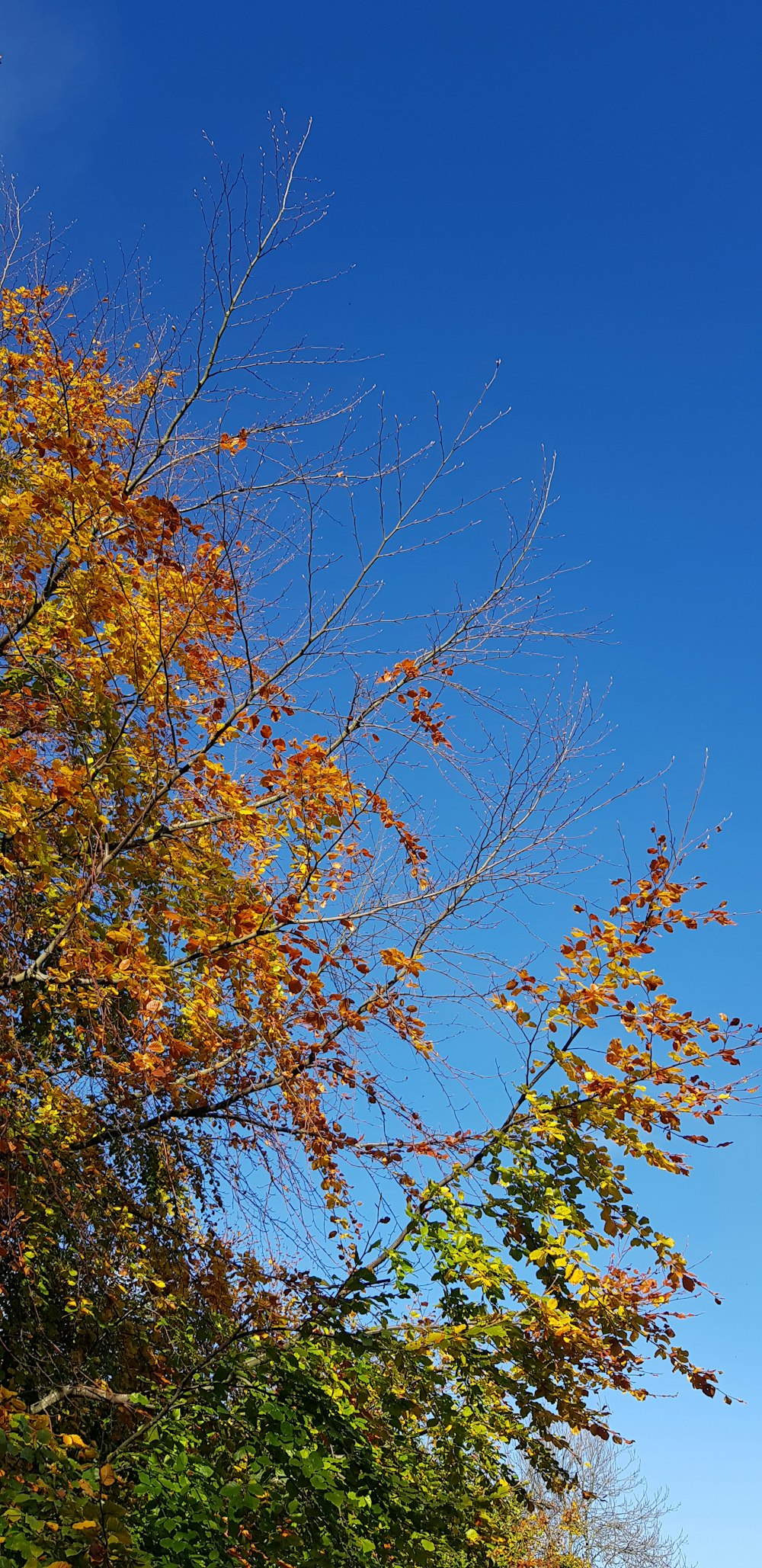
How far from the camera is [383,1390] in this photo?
18.1ft

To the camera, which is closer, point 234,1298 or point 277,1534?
point 277,1534

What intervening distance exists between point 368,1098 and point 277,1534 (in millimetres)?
1838

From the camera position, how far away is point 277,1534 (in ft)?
13.8

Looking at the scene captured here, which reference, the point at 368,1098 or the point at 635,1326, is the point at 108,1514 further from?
the point at 635,1326

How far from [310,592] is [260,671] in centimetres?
50

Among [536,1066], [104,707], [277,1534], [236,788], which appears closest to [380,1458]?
[277,1534]

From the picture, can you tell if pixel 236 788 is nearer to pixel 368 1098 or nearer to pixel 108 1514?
pixel 368 1098

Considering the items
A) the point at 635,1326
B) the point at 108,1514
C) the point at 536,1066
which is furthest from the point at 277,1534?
the point at 536,1066

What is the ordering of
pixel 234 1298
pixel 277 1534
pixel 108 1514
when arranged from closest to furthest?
pixel 108 1514
pixel 277 1534
pixel 234 1298

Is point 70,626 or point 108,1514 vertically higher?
point 70,626

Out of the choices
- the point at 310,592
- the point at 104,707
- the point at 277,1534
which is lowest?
the point at 277,1534

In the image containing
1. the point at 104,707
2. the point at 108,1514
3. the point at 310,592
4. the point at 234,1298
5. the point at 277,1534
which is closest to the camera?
the point at 108,1514

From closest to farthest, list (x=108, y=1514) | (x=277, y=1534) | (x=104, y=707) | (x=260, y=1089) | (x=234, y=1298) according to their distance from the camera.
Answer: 1. (x=108, y=1514)
2. (x=277, y=1534)
3. (x=104, y=707)
4. (x=260, y=1089)
5. (x=234, y=1298)

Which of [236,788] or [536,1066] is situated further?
[536,1066]
